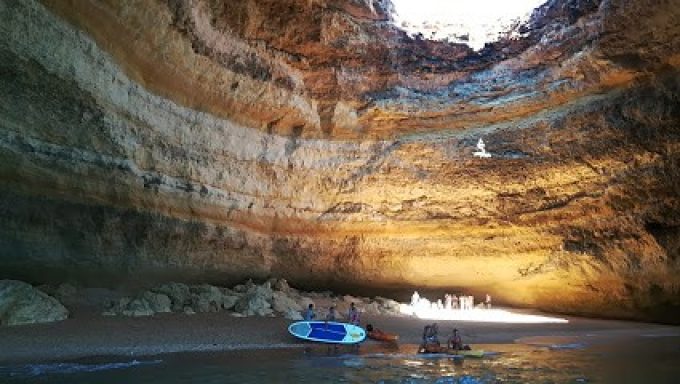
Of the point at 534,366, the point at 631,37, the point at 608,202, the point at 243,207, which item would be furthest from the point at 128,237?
the point at 631,37

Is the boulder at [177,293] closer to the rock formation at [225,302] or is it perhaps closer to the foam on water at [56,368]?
the rock formation at [225,302]

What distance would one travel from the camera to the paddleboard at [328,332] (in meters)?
12.8

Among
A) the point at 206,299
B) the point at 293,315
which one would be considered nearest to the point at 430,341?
the point at 293,315

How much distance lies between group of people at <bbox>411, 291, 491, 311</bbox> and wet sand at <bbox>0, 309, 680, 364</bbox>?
3.01 meters

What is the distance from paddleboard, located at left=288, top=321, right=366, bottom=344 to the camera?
41.9ft

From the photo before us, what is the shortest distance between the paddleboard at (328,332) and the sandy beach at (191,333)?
1.10ft

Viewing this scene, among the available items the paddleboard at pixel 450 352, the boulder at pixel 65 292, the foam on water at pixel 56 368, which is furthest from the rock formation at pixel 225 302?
Result: the paddleboard at pixel 450 352

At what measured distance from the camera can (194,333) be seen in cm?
1290

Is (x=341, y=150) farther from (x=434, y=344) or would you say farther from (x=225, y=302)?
(x=434, y=344)

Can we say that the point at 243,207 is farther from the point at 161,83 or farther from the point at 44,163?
the point at 44,163

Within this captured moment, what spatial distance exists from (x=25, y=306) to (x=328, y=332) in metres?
7.72

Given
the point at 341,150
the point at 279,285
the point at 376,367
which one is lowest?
the point at 376,367

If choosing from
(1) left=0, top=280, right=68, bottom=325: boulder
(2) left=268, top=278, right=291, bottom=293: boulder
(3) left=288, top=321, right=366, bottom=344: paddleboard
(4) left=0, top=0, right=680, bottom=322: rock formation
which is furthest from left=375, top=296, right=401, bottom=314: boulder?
(1) left=0, top=280, right=68, bottom=325: boulder

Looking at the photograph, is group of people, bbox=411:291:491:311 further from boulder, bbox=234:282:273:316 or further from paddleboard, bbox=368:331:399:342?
boulder, bbox=234:282:273:316
